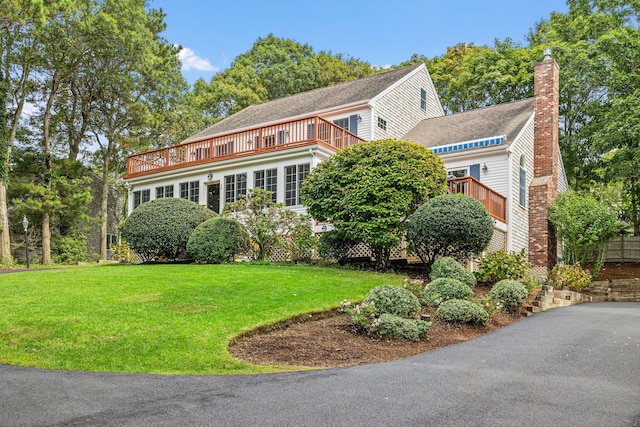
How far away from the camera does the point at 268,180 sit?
20.2 metres

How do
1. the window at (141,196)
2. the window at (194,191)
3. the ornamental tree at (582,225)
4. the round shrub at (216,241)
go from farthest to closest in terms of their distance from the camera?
the window at (141,196), the window at (194,191), the ornamental tree at (582,225), the round shrub at (216,241)

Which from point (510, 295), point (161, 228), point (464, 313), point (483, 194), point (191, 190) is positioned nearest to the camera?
point (464, 313)

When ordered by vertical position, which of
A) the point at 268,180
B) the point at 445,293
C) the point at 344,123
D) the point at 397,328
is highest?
the point at 344,123

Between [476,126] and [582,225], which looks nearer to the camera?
[582,225]

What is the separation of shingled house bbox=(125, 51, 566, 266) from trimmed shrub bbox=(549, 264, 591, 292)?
2.27 metres

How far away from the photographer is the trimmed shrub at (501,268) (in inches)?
579

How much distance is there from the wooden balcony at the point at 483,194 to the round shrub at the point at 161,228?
28.0ft

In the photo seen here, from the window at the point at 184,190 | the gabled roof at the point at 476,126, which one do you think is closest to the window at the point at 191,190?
the window at the point at 184,190

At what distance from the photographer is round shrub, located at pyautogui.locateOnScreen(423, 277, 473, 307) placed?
→ 36.7 ft

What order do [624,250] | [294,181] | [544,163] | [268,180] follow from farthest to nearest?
[624,250]
[544,163]
[268,180]
[294,181]

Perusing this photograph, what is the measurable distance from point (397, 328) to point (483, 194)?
34.7ft

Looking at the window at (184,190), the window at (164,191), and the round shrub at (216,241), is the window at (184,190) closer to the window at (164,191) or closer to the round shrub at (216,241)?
the window at (164,191)

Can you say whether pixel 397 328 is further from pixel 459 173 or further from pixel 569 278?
pixel 459 173

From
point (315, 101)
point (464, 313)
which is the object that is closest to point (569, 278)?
point (464, 313)
